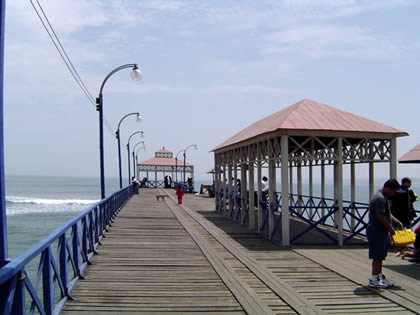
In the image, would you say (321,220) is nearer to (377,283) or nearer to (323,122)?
(323,122)

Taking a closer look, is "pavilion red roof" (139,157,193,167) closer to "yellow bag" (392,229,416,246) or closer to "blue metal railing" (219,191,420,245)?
"blue metal railing" (219,191,420,245)

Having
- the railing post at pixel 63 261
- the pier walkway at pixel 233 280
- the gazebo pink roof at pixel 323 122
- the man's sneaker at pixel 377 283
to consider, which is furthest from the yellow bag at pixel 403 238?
the railing post at pixel 63 261

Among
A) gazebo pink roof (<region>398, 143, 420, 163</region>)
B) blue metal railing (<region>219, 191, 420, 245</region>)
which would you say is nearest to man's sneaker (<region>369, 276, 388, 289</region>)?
blue metal railing (<region>219, 191, 420, 245</region>)

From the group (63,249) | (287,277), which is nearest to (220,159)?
(287,277)

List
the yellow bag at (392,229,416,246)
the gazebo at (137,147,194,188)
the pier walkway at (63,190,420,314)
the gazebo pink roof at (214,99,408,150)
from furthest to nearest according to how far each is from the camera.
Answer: the gazebo at (137,147,194,188), the gazebo pink roof at (214,99,408,150), the yellow bag at (392,229,416,246), the pier walkway at (63,190,420,314)

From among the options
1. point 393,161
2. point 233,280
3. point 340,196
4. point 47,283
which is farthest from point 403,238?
point 47,283

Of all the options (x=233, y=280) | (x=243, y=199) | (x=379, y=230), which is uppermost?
(x=379, y=230)

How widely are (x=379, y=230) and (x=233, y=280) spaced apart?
2230mm

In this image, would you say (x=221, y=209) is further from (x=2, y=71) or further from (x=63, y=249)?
(x=2, y=71)

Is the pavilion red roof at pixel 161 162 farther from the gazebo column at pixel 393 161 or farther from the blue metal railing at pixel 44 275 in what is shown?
the blue metal railing at pixel 44 275

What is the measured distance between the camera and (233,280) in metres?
6.81

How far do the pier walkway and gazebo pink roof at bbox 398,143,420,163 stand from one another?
7.18ft

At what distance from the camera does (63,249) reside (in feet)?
19.2

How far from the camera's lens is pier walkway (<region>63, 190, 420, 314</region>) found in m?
5.55
